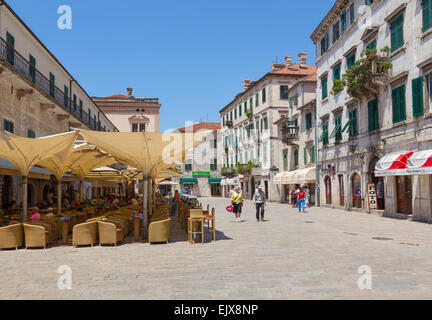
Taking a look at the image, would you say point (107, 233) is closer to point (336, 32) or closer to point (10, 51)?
point (10, 51)

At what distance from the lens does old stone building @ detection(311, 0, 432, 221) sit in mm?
15578

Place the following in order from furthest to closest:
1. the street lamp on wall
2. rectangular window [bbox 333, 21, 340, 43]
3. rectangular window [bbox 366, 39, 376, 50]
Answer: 1. rectangular window [bbox 333, 21, 340, 43]
2. the street lamp on wall
3. rectangular window [bbox 366, 39, 376, 50]

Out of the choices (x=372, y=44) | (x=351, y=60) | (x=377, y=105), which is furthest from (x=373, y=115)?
(x=351, y=60)

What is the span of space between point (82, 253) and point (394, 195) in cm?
1523

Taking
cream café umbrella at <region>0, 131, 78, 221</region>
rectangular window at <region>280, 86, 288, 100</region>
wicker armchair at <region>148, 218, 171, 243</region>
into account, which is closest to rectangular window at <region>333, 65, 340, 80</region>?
rectangular window at <region>280, 86, 288, 100</region>

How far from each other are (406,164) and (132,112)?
157 ft

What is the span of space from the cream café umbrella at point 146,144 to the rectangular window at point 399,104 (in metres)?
10.8

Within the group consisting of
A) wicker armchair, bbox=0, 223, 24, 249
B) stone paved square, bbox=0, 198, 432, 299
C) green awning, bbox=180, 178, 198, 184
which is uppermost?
green awning, bbox=180, 178, 198, 184

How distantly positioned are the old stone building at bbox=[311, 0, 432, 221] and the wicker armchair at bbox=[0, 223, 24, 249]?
14.4 metres

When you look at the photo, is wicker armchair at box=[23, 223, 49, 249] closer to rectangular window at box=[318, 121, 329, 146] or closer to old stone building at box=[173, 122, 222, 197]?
rectangular window at box=[318, 121, 329, 146]

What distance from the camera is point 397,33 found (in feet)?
56.8

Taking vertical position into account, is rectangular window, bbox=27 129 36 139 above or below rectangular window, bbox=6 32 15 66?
below

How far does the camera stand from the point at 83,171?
17.4 metres

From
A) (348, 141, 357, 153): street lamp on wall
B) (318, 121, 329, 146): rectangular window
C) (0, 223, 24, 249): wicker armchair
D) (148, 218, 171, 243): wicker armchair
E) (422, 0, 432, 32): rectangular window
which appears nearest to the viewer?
(0, 223, 24, 249): wicker armchair
